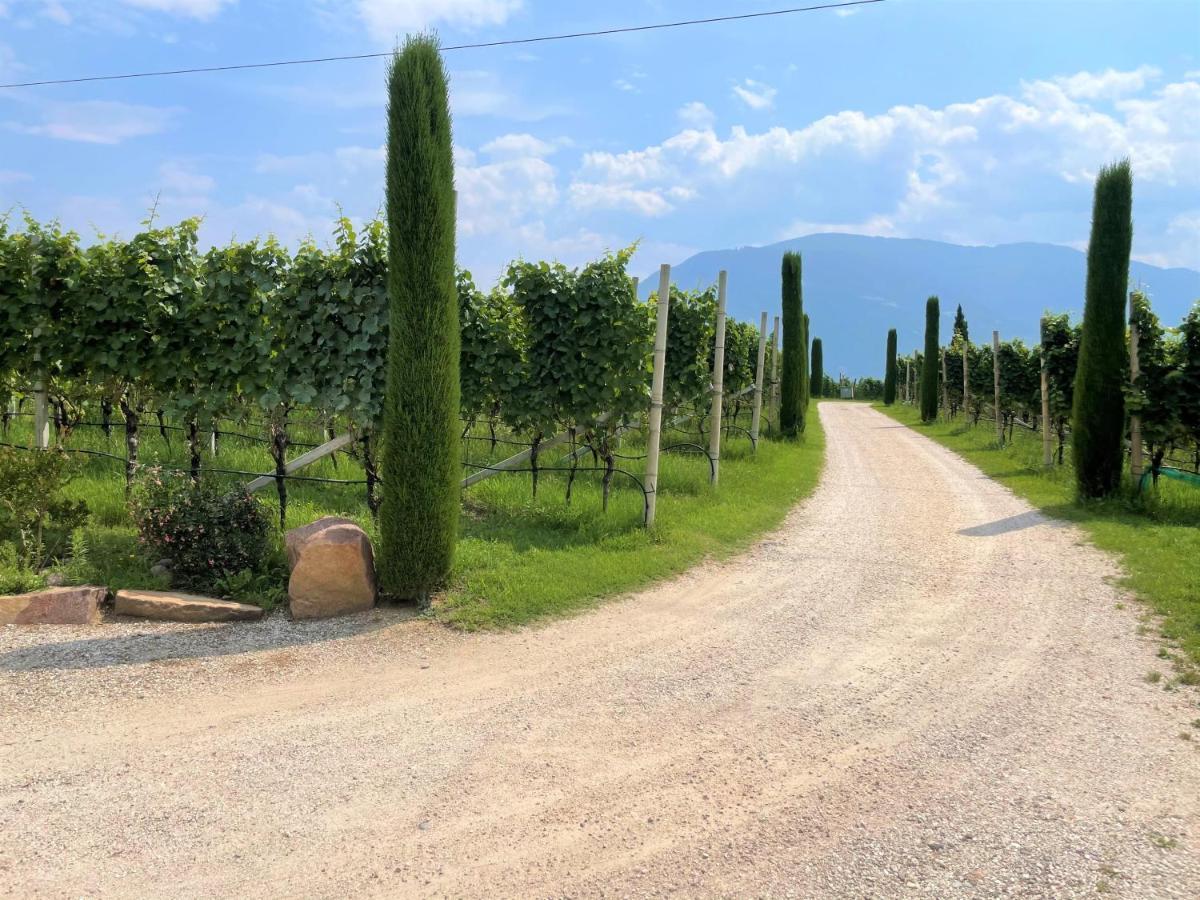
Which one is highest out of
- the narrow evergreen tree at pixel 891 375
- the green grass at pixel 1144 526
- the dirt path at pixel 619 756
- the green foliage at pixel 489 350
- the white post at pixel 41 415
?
the narrow evergreen tree at pixel 891 375

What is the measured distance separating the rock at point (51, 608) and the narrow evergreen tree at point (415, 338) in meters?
2.10

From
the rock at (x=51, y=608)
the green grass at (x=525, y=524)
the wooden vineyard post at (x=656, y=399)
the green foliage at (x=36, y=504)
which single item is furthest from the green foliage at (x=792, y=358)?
the rock at (x=51, y=608)

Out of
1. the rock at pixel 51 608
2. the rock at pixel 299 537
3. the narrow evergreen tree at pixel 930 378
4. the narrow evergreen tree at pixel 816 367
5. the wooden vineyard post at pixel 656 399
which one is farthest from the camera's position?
the narrow evergreen tree at pixel 816 367

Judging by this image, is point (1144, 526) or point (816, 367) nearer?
point (1144, 526)

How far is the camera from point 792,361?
2062 cm

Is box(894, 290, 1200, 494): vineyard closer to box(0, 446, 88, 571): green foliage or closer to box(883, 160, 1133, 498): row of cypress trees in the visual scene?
box(883, 160, 1133, 498): row of cypress trees

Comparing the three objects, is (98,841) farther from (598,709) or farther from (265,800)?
(598,709)

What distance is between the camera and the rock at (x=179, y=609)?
19.0 feet

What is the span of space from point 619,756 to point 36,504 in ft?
17.9

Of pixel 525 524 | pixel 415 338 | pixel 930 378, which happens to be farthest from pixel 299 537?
pixel 930 378

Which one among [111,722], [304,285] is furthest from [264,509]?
[111,722]

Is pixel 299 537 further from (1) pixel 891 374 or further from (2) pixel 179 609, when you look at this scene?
(1) pixel 891 374

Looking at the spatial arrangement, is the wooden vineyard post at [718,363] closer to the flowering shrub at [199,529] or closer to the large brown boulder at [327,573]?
the large brown boulder at [327,573]

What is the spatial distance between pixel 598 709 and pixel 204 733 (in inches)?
80.2
